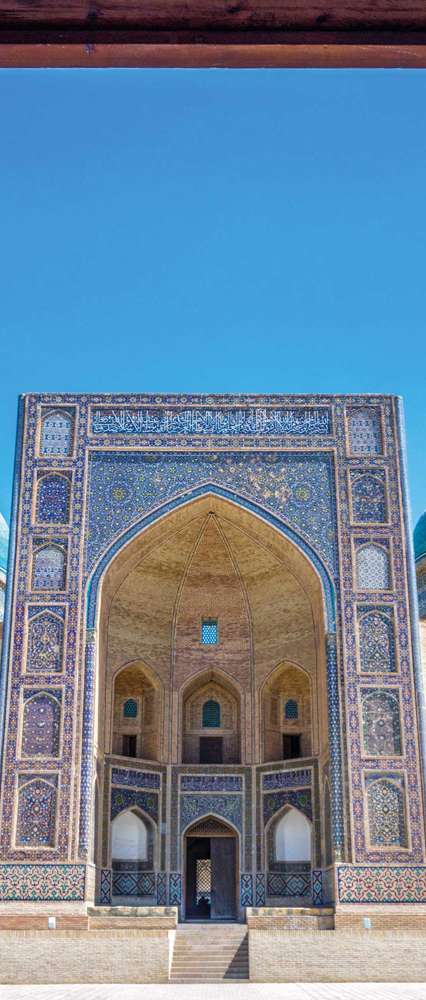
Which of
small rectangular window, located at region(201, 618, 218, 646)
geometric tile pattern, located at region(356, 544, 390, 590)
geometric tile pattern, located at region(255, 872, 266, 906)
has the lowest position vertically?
geometric tile pattern, located at region(255, 872, 266, 906)

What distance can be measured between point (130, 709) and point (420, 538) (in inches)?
321

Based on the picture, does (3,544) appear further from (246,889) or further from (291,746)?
(246,889)

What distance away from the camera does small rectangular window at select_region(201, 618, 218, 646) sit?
15.6 metres

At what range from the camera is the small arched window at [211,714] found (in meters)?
15.5

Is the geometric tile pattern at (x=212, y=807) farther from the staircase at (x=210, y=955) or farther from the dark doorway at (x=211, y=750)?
the staircase at (x=210, y=955)

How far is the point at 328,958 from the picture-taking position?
1169 centimetres

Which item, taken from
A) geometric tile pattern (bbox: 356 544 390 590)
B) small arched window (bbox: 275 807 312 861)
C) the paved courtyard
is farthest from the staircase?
geometric tile pattern (bbox: 356 544 390 590)

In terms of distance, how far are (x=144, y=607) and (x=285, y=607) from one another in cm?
193

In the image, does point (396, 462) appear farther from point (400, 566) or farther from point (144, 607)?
point (144, 607)

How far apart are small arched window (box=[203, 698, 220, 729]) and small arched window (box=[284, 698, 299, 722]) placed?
39.2 inches

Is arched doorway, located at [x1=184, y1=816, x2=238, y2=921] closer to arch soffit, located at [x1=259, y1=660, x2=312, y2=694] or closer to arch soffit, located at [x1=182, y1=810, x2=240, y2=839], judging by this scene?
arch soffit, located at [x1=182, y1=810, x2=240, y2=839]

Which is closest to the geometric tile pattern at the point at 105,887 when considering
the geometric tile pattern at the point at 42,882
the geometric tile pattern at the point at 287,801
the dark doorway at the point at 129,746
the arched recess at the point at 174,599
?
the arched recess at the point at 174,599

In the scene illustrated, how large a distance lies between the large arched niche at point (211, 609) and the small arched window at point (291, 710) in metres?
0.38

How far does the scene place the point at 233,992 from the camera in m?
10.7
